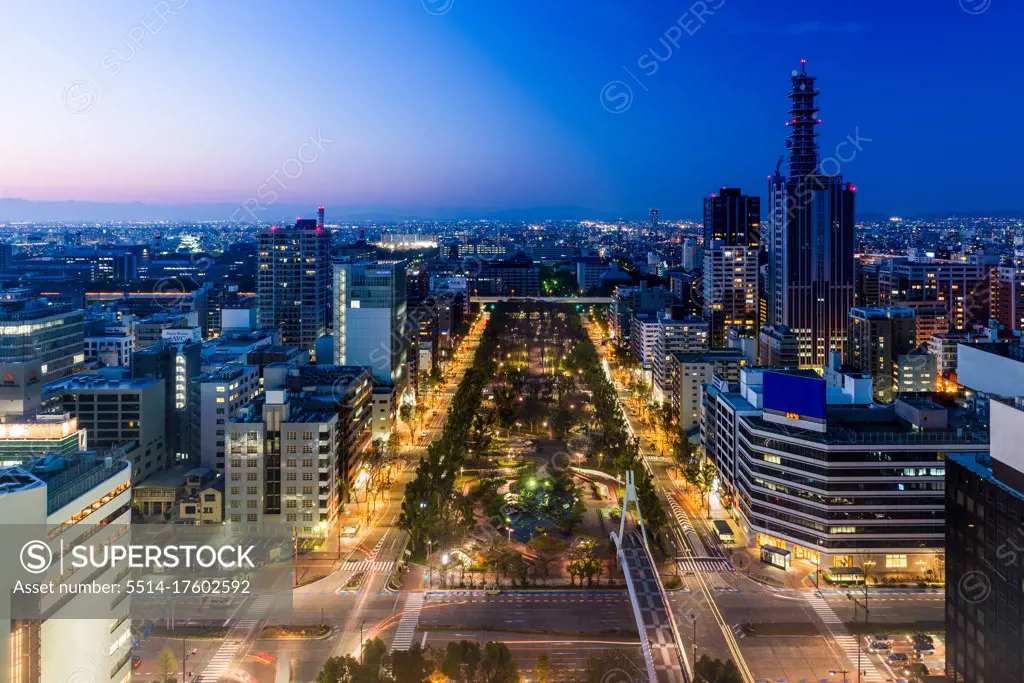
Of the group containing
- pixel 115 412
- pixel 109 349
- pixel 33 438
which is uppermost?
pixel 109 349

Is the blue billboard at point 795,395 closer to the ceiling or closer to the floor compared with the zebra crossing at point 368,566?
closer to the ceiling

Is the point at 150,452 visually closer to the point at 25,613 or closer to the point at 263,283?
the point at 25,613

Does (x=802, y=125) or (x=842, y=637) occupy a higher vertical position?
(x=802, y=125)

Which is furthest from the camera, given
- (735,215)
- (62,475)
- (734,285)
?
(735,215)

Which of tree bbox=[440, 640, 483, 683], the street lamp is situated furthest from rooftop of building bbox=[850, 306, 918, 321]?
tree bbox=[440, 640, 483, 683]

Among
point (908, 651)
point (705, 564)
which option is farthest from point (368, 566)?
point (908, 651)

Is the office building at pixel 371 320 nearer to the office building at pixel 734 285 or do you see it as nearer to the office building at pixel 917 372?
the office building at pixel 917 372

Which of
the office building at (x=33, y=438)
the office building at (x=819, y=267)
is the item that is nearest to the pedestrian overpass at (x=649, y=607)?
the office building at (x=33, y=438)

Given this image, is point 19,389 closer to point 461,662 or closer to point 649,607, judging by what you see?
point 461,662
